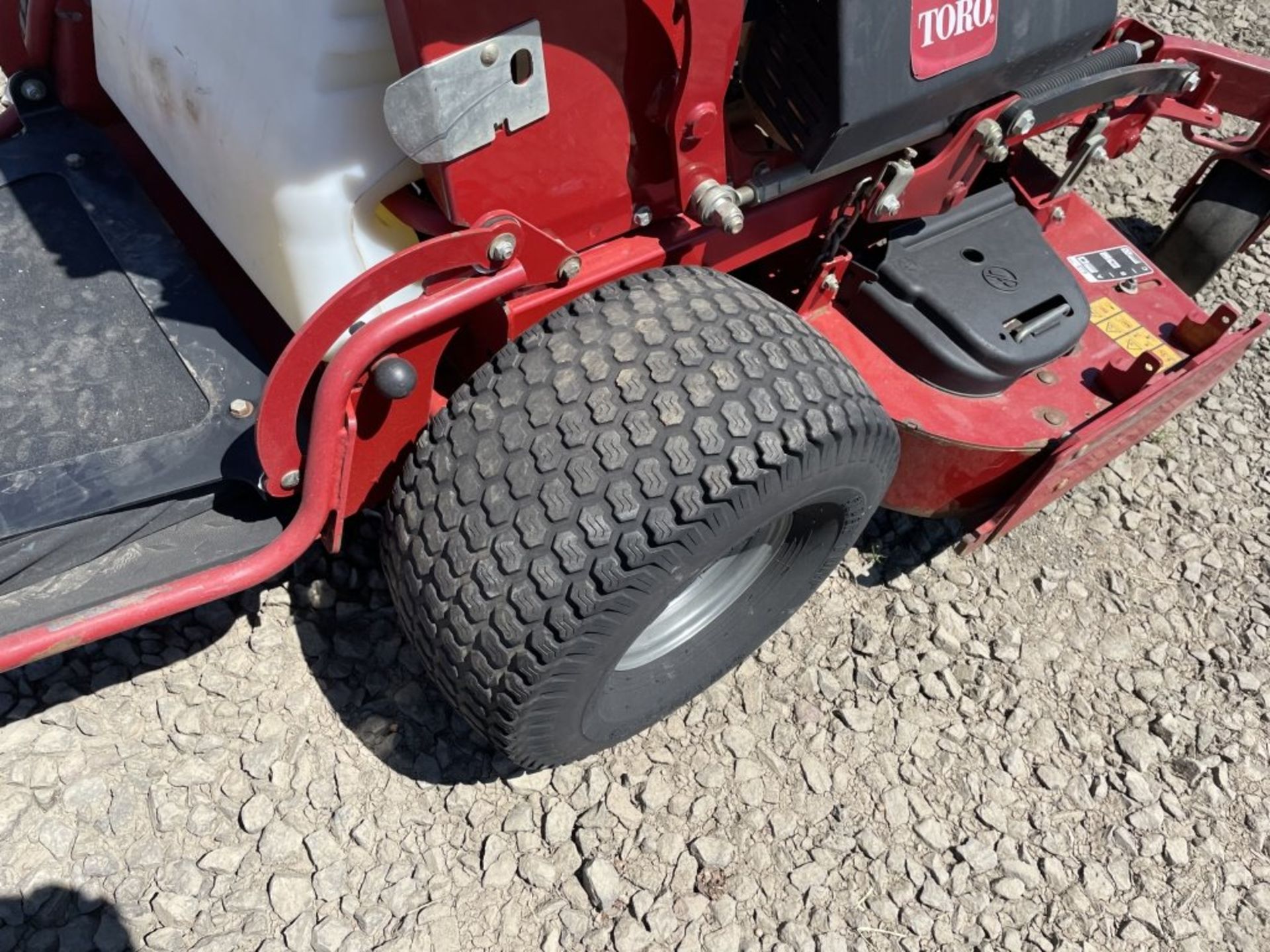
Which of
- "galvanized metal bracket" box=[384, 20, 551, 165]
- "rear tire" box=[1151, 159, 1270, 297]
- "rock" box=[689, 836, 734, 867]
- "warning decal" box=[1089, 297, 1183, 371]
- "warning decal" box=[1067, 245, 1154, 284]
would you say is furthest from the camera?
"rear tire" box=[1151, 159, 1270, 297]

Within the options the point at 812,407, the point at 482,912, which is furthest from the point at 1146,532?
the point at 482,912

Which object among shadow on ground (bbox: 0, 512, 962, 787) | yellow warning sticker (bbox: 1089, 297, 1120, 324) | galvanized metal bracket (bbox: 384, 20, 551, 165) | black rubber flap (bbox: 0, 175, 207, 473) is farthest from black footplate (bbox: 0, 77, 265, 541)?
yellow warning sticker (bbox: 1089, 297, 1120, 324)

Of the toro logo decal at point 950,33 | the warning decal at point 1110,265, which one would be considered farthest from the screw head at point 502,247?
the warning decal at point 1110,265

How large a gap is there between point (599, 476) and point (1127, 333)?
5.06 feet

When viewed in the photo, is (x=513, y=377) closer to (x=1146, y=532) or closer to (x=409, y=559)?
(x=409, y=559)

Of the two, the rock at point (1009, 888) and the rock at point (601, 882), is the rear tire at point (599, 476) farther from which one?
the rock at point (1009, 888)

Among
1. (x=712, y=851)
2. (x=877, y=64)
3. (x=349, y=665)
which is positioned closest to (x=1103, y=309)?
(x=877, y=64)

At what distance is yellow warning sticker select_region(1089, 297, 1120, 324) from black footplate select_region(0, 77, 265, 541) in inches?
74.2

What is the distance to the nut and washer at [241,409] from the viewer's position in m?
1.84

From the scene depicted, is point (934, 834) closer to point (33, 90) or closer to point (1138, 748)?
point (1138, 748)

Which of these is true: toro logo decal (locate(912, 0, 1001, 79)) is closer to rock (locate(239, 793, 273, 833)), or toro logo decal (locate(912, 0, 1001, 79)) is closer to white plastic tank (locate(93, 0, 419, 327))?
white plastic tank (locate(93, 0, 419, 327))

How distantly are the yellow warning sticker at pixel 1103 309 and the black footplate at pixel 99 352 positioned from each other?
1.89 meters

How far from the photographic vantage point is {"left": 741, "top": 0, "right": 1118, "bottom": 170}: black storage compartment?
1657mm

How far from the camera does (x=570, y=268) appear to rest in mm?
1695
